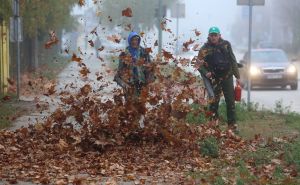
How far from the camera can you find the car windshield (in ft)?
88.8

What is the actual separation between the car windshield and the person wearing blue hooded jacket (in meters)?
17.1

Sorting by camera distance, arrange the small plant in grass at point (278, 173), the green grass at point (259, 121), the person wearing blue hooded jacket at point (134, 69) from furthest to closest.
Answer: the green grass at point (259, 121), the person wearing blue hooded jacket at point (134, 69), the small plant in grass at point (278, 173)

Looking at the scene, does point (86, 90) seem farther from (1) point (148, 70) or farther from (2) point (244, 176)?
(2) point (244, 176)

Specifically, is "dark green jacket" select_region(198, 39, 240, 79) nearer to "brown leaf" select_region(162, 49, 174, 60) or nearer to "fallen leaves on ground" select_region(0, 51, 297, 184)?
"fallen leaves on ground" select_region(0, 51, 297, 184)

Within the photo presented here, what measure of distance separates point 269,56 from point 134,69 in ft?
58.4

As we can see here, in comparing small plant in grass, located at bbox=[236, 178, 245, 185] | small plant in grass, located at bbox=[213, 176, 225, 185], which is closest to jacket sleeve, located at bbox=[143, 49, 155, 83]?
small plant in grass, located at bbox=[213, 176, 225, 185]

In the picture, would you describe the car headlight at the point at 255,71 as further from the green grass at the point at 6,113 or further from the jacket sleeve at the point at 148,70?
the jacket sleeve at the point at 148,70

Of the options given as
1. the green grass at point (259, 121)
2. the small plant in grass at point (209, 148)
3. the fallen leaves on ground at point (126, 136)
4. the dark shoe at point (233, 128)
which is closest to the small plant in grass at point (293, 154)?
the fallen leaves on ground at point (126, 136)

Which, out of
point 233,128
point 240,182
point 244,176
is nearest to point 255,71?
point 233,128

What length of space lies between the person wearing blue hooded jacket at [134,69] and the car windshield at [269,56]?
17140 mm

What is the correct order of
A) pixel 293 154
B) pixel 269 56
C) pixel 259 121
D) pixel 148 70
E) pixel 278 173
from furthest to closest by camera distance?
pixel 269 56
pixel 259 121
pixel 148 70
pixel 293 154
pixel 278 173

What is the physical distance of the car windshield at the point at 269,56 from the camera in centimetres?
2706

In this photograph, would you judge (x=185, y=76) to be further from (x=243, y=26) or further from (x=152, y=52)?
(x=243, y=26)

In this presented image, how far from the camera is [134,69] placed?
408 inches
